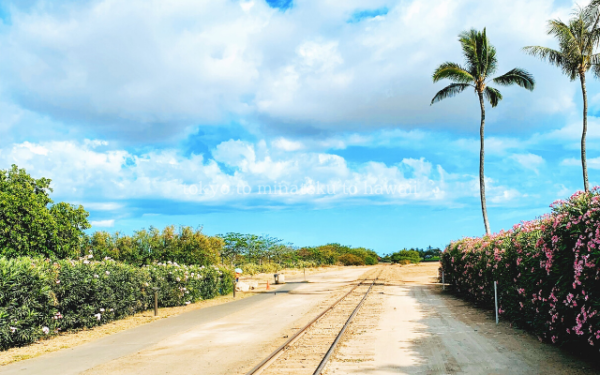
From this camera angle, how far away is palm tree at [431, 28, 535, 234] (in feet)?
93.1

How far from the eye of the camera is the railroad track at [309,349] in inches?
347

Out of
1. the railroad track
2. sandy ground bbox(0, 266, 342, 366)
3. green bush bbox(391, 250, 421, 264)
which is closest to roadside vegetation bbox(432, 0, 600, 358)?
the railroad track

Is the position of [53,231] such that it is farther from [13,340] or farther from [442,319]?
[442,319]

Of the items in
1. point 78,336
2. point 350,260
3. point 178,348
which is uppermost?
point 350,260

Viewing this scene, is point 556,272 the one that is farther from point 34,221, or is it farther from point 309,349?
point 34,221

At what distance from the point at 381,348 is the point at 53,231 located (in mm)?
17587

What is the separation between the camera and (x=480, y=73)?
94.2ft

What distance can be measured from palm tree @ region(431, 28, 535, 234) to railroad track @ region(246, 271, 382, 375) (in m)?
16.8

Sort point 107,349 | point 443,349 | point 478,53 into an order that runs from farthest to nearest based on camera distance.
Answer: point 478,53 < point 107,349 < point 443,349

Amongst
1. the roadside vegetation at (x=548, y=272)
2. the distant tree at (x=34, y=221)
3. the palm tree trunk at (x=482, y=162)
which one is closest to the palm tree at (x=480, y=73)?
the palm tree trunk at (x=482, y=162)

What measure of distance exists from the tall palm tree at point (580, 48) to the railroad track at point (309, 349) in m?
17.3

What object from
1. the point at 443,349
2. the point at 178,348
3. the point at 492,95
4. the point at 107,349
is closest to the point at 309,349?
the point at 443,349

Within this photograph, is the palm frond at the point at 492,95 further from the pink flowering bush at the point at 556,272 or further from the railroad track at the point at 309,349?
the railroad track at the point at 309,349

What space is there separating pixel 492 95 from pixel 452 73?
313cm
